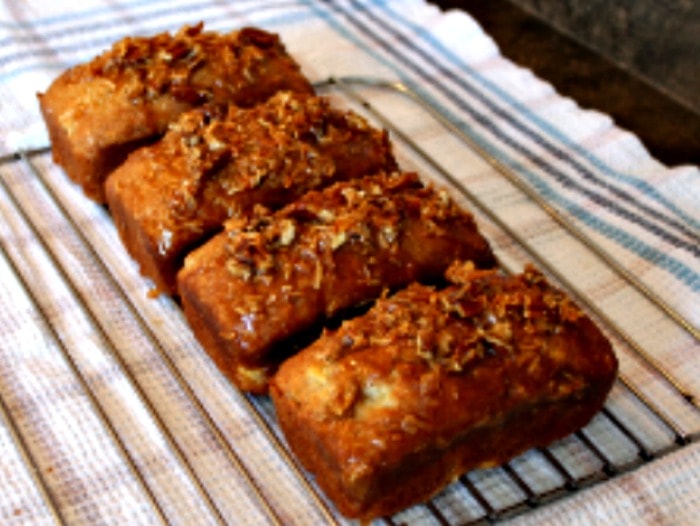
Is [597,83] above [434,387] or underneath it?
underneath

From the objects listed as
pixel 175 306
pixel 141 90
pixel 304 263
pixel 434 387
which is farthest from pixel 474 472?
pixel 141 90

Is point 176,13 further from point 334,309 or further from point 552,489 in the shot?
point 552,489

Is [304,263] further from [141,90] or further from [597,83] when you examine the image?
[597,83]

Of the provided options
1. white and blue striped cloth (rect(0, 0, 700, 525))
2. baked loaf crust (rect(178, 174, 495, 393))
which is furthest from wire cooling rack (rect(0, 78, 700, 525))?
baked loaf crust (rect(178, 174, 495, 393))

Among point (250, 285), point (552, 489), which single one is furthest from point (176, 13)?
point (552, 489)

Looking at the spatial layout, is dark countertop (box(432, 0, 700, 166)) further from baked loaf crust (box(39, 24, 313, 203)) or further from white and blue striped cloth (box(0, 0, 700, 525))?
baked loaf crust (box(39, 24, 313, 203))

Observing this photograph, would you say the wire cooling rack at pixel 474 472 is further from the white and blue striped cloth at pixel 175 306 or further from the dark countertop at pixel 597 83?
the dark countertop at pixel 597 83
